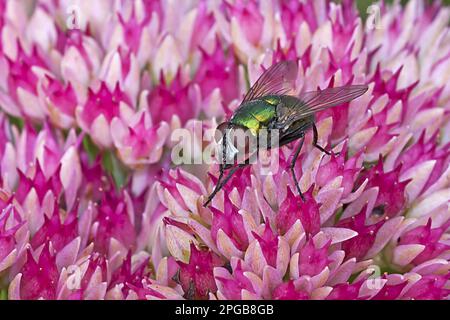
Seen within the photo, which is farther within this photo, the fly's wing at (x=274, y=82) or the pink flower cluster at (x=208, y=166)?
the fly's wing at (x=274, y=82)

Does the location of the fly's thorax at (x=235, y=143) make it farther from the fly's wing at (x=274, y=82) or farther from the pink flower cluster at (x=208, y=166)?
the fly's wing at (x=274, y=82)

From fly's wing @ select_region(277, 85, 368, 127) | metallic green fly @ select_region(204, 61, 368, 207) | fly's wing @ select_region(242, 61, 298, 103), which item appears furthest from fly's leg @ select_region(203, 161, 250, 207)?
fly's wing @ select_region(242, 61, 298, 103)

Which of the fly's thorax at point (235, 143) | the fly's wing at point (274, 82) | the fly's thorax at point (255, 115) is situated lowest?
the fly's thorax at point (235, 143)

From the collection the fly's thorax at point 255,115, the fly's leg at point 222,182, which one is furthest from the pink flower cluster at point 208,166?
the fly's thorax at point 255,115

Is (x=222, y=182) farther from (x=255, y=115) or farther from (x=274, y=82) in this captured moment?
(x=274, y=82)

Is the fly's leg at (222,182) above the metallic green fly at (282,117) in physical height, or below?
below

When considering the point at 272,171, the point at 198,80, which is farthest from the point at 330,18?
the point at 272,171

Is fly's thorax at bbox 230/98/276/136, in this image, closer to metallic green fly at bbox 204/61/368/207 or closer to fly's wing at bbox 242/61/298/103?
metallic green fly at bbox 204/61/368/207
